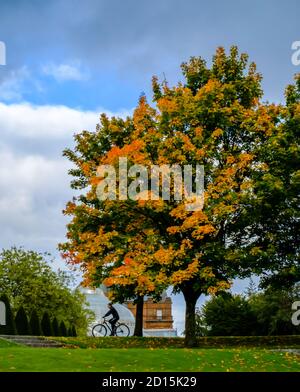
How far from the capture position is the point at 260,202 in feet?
78.9

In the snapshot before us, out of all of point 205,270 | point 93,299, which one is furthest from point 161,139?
point 93,299

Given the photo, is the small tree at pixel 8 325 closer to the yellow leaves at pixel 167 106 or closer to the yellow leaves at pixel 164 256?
the yellow leaves at pixel 164 256

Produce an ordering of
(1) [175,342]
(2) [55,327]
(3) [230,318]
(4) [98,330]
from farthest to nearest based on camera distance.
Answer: (2) [55,327] → (3) [230,318] → (4) [98,330] → (1) [175,342]

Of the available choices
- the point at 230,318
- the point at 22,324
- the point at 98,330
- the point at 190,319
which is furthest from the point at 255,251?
the point at 230,318

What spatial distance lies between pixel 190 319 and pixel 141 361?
1029 centimetres

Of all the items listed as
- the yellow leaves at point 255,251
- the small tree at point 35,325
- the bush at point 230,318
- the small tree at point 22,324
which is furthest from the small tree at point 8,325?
the bush at point 230,318

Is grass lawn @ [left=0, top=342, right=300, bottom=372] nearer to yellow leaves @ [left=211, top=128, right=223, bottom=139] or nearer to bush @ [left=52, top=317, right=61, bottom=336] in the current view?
yellow leaves @ [left=211, top=128, right=223, bottom=139]

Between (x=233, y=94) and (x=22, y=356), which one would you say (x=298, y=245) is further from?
(x=22, y=356)

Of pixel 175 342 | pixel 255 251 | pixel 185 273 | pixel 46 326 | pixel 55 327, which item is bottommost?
pixel 55 327

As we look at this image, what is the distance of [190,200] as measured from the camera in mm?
23156

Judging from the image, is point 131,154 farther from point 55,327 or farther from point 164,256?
point 55,327

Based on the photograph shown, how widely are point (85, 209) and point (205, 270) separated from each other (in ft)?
25.6

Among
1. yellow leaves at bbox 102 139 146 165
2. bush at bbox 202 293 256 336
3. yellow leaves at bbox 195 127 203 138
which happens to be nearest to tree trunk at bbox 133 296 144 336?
yellow leaves at bbox 102 139 146 165

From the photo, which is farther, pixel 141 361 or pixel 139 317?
pixel 139 317
